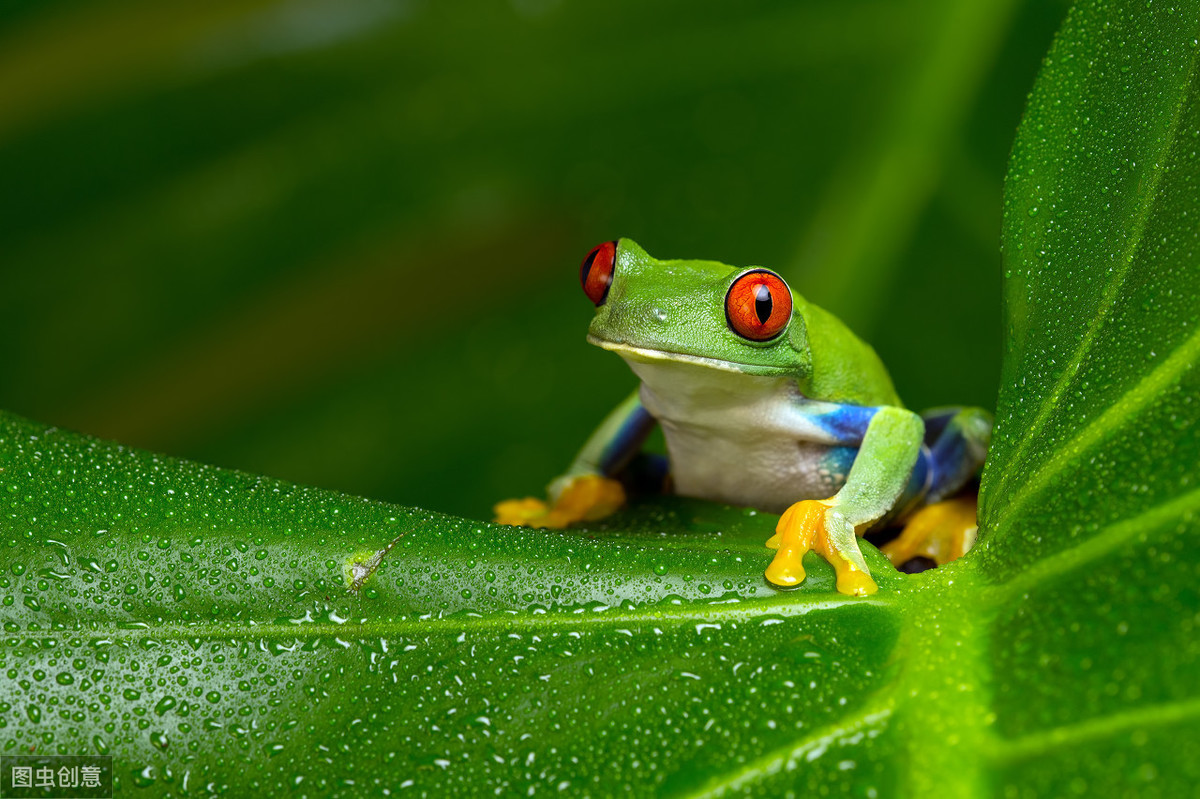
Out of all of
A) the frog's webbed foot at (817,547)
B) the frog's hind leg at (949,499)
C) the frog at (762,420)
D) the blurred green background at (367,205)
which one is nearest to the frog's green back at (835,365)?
the frog at (762,420)

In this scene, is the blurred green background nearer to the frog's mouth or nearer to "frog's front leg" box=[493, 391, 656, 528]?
"frog's front leg" box=[493, 391, 656, 528]

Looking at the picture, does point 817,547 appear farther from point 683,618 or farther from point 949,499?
point 949,499

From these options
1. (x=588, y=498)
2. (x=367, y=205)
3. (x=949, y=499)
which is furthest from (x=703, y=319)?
(x=367, y=205)

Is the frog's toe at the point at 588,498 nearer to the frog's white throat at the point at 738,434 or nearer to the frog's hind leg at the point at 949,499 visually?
the frog's white throat at the point at 738,434

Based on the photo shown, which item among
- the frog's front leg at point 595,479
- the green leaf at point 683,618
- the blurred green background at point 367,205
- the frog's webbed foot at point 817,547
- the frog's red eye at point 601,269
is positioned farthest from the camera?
the blurred green background at point 367,205

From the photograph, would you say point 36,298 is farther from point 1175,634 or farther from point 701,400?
point 1175,634

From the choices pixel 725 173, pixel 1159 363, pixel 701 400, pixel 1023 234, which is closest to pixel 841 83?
pixel 725 173
